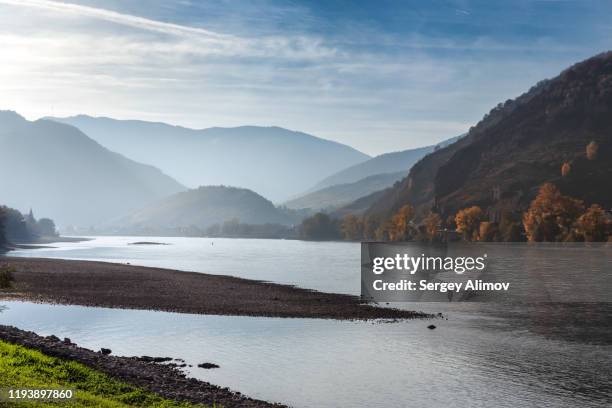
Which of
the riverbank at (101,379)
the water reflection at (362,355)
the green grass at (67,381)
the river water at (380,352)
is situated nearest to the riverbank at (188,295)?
the river water at (380,352)

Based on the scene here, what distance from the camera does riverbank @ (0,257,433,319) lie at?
258ft

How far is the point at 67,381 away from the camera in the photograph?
33250mm

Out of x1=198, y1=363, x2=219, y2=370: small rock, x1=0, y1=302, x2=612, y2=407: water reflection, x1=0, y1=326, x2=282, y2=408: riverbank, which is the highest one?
x1=0, y1=326, x2=282, y2=408: riverbank

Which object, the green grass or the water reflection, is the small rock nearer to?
the water reflection

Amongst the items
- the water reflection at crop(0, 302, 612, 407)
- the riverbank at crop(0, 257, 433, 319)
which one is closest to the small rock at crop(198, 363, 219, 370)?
the water reflection at crop(0, 302, 612, 407)

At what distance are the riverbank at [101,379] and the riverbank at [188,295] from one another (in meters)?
34.7

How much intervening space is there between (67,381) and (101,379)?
2.32 meters

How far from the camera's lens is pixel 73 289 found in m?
97.0

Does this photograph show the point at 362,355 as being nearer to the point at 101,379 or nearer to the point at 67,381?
the point at 101,379

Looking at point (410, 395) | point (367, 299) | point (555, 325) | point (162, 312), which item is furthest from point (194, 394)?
point (367, 299)

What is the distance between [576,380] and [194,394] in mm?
26061

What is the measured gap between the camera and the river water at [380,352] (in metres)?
41.4

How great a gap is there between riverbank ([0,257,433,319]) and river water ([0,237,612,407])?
17.4ft

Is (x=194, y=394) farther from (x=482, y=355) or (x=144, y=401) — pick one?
(x=482, y=355)
